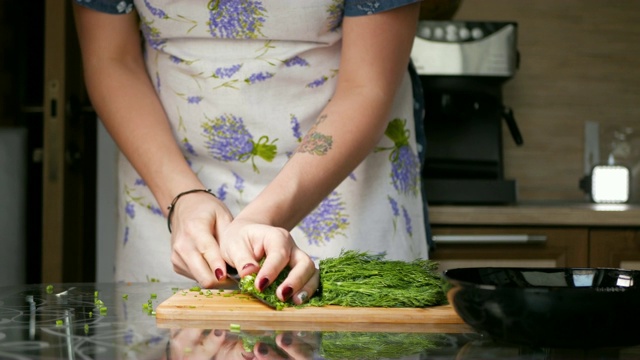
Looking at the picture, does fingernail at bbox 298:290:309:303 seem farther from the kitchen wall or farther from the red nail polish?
the kitchen wall

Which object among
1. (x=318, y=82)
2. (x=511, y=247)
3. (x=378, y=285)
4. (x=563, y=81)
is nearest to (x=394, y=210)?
(x=318, y=82)

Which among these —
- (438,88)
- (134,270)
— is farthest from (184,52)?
(438,88)

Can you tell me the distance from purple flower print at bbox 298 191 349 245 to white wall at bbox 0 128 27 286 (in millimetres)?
1333

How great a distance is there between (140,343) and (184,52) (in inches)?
28.8

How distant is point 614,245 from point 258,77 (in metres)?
1.05

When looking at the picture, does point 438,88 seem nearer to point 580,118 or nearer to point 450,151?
point 450,151

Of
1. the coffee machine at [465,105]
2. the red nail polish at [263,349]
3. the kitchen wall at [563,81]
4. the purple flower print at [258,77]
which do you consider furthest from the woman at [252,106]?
the kitchen wall at [563,81]

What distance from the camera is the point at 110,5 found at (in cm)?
135

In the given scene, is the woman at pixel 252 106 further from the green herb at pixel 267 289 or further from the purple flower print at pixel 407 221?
the green herb at pixel 267 289

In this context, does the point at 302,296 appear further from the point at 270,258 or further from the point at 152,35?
the point at 152,35

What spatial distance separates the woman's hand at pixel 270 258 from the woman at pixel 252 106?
0.27 m

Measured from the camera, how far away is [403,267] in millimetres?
895

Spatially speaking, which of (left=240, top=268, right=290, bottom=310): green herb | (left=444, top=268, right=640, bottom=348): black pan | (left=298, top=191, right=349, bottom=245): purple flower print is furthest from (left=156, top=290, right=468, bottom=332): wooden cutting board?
(left=298, top=191, right=349, bottom=245): purple flower print

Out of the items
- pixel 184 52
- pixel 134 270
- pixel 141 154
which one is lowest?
pixel 134 270
